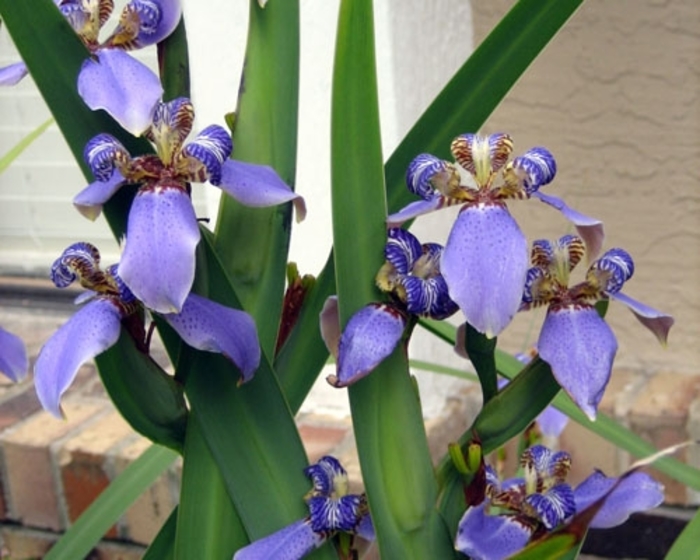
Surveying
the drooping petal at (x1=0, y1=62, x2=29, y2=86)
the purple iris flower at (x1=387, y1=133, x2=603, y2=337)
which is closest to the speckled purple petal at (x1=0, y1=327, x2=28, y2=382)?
the drooping petal at (x1=0, y1=62, x2=29, y2=86)

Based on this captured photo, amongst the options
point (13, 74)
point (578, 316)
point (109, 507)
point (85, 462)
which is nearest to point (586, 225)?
point (578, 316)

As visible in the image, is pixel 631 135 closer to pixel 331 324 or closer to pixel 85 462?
pixel 85 462

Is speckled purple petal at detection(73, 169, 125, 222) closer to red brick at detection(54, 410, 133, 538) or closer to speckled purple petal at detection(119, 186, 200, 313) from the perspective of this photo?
speckled purple petal at detection(119, 186, 200, 313)

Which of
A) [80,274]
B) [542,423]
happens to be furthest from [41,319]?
[80,274]

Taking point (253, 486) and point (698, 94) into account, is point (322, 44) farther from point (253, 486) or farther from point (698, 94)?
point (253, 486)

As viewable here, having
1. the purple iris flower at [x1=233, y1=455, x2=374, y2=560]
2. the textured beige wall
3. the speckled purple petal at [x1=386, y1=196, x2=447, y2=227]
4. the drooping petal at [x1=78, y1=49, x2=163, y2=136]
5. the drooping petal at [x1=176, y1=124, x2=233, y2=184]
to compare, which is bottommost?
the textured beige wall

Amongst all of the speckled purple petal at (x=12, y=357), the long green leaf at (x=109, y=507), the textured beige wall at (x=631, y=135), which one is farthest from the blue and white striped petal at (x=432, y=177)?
the textured beige wall at (x=631, y=135)

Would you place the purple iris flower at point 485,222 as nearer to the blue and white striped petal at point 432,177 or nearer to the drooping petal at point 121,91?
the blue and white striped petal at point 432,177

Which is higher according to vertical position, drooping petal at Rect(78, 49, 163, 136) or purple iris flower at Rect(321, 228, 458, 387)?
drooping petal at Rect(78, 49, 163, 136)
